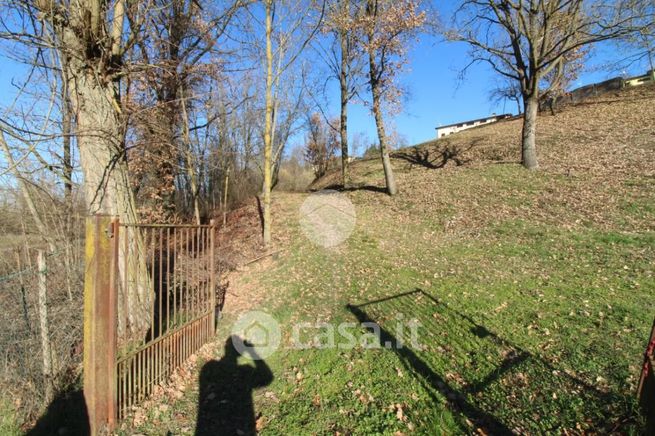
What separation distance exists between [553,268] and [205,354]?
6232 mm

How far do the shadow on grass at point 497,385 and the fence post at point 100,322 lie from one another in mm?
3167

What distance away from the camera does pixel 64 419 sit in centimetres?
361

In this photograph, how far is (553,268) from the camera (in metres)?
6.61

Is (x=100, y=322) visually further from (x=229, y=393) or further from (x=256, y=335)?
(x=256, y=335)

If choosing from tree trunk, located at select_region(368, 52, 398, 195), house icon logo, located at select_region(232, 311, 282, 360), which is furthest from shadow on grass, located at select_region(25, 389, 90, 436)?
tree trunk, located at select_region(368, 52, 398, 195)

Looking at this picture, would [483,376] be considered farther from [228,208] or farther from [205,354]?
[228,208]

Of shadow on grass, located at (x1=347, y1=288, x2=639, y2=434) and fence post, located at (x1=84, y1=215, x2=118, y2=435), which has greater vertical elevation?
fence post, located at (x1=84, y1=215, x2=118, y2=435)

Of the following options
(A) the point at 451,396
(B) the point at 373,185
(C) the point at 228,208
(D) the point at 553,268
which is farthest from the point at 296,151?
(A) the point at 451,396

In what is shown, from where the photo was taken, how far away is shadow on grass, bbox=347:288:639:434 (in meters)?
3.20

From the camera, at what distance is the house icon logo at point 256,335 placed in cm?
525

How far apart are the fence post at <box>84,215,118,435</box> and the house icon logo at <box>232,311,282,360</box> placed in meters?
2.10

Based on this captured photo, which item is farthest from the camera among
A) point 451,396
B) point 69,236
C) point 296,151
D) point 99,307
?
point 296,151

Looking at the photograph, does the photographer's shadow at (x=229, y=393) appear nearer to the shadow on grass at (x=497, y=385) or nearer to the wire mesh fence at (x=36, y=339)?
the wire mesh fence at (x=36, y=339)

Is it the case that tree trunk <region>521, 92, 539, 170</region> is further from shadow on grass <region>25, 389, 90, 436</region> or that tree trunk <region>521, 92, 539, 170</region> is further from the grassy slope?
shadow on grass <region>25, 389, 90, 436</region>
